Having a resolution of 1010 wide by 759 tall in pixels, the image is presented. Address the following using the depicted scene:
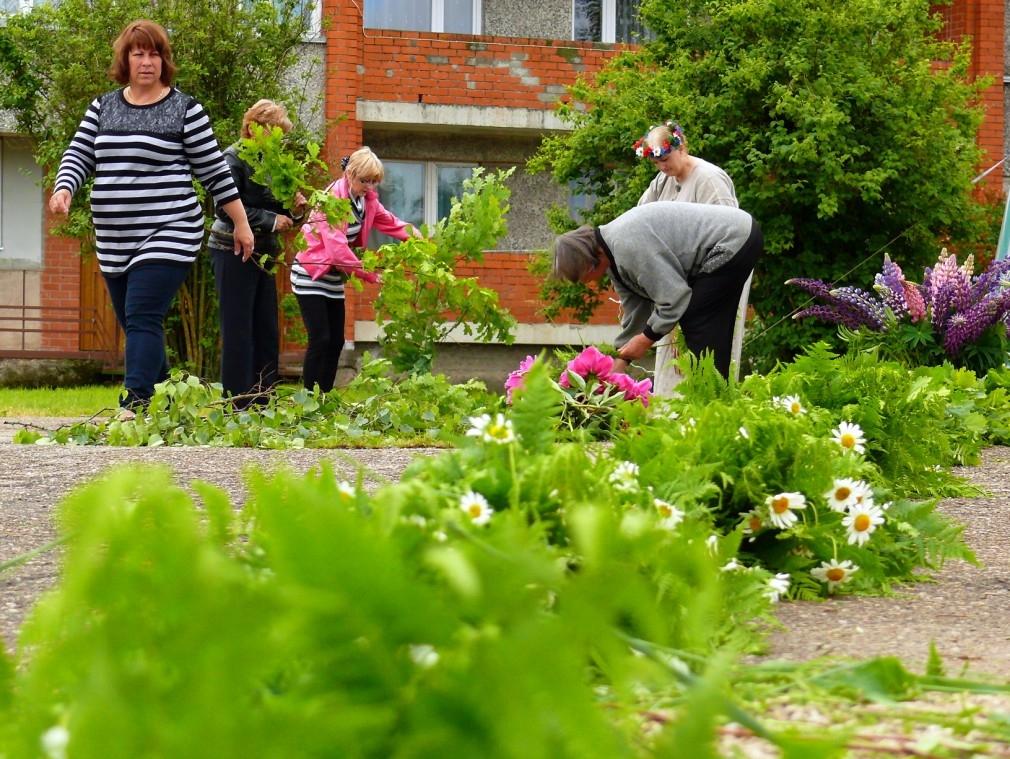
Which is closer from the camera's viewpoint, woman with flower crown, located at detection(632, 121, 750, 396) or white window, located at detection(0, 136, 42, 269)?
woman with flower crown, located at detection(632, 121, 750, 396)

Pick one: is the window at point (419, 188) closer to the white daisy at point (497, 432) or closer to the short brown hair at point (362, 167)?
the short brown hair at point (362, 167)

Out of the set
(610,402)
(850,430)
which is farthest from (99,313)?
(850,430)

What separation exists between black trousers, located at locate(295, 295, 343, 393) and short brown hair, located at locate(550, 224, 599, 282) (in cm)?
174

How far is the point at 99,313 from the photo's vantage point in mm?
15625

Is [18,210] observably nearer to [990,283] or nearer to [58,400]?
[58,400]

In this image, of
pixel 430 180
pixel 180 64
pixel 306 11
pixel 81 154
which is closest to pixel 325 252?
pixel 81 154

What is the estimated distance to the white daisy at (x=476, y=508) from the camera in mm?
1285

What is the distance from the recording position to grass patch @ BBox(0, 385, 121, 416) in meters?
9.14

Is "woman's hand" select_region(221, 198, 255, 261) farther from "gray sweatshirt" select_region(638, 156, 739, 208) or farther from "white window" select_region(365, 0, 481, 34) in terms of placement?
"white window" select_region(365, 0, 481, 34)

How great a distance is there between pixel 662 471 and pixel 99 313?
14511mm

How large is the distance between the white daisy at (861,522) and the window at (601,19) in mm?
14875

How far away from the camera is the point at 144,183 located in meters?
5.43

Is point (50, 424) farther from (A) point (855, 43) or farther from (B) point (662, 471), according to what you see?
(A) point (855, 43)

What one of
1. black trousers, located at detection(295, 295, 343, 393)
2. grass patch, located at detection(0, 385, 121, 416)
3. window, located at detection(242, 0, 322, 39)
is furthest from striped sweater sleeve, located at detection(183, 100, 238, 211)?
window, located at detection(242, 0, 322, 39)
